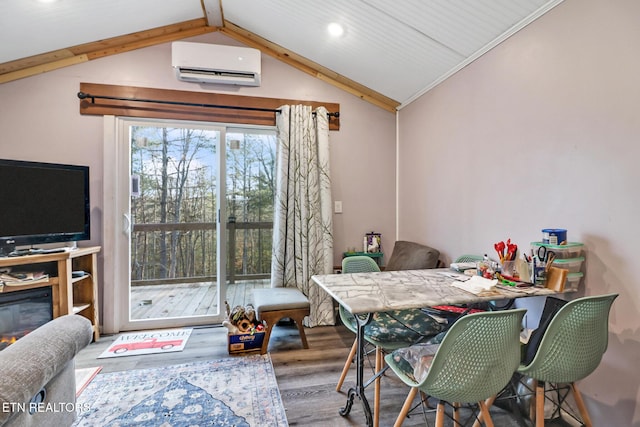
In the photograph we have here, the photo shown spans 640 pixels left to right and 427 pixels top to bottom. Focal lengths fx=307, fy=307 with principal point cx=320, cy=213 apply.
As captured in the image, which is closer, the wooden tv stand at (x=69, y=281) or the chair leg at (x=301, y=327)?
the wooden tv stand at (x=69, y=281)

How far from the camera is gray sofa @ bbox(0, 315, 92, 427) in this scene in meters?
0.90

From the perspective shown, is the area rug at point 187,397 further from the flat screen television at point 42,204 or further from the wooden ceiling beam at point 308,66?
the wooden ceiling beam at point 308,66

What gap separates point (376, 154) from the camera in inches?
139

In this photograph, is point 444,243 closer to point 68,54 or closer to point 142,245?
point 142,245

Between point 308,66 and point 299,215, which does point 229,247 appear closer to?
point 299,215

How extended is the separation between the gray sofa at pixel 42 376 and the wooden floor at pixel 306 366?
3.34 feet

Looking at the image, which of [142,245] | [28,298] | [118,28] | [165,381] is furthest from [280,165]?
[28,298]

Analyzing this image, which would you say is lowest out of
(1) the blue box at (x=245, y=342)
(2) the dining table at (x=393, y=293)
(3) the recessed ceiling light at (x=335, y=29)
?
(1) the blue box at (x=245, y=342)

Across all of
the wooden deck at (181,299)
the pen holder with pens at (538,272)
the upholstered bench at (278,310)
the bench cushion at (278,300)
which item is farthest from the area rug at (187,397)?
the pen holder with pens at (538,272)

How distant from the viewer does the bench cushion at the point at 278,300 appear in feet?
8.25

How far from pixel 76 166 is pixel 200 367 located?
1955 millimetres

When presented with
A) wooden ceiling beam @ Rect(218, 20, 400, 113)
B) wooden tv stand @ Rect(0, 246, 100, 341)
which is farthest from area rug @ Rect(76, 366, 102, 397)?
wooden ceiling beam @ Rect(218, 20, 400, 113)

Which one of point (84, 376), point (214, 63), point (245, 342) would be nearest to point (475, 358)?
point (245, 342)

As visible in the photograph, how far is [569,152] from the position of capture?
1.70 metres
